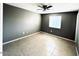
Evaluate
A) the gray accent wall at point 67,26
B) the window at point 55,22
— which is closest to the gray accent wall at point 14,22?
the window at point 55,22

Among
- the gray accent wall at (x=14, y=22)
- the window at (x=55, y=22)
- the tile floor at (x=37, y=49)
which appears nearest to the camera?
the tile floor at (x=37, y=49)

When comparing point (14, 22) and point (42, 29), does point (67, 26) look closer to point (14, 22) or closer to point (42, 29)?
point (42, 29)

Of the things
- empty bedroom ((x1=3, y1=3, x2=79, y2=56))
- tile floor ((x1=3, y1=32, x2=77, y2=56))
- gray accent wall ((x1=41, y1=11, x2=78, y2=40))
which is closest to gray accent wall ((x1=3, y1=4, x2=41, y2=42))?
empty bedroom ((x1=3, y1=3, x2=79, y2=56))

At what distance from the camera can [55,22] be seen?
5.34 meters

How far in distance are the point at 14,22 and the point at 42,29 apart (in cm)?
317

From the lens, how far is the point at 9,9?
3287 millimetres

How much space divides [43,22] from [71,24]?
2551 millimetres

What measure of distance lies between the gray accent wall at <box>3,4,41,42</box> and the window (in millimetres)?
1808

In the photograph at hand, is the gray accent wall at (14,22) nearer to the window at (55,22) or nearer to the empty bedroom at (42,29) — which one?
the empty bedroom at (42,29)

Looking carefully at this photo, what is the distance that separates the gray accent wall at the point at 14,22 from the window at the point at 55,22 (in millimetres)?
1808

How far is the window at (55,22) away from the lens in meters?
5.01

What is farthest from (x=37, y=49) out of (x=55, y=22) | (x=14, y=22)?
(x=55, y=22)

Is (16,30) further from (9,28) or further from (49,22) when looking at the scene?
(49,22)

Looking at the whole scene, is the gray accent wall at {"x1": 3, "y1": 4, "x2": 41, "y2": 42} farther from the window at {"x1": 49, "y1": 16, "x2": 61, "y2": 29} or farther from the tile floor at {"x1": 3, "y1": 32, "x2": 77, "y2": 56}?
the window at {"x1": 49, "y1": 16, "x2": 61, "y2": 29}
